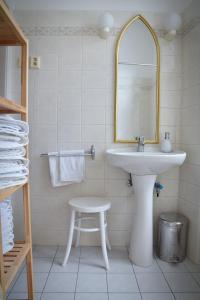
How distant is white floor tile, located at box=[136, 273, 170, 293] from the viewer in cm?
138

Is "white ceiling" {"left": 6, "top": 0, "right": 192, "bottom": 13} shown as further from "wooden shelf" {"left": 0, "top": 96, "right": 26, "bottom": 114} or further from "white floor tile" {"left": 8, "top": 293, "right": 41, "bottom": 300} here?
"white floor tile" {"left": 8, "top": 293, "right": 41, "bottom": 300}

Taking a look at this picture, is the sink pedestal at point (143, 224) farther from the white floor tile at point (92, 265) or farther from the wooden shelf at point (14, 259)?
the wooden shelf at point (14, 259)

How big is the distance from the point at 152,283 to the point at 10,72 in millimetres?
1936

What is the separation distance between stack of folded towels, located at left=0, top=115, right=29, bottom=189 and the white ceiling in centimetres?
131

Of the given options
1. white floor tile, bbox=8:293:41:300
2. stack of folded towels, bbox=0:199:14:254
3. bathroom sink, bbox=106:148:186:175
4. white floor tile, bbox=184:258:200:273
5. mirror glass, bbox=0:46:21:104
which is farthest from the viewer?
mirror glass, bbox=0:46:21:104

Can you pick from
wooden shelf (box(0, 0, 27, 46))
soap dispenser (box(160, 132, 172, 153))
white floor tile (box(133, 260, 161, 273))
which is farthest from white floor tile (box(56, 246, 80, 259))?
wooden shelf (box(0, 0, 27, 46))

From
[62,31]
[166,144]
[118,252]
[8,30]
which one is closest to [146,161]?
[166,144]

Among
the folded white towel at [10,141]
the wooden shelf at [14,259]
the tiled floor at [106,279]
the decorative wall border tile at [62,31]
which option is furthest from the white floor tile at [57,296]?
the decorative wall border tile at [62,31]

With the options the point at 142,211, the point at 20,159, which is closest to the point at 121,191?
the point at 142,211

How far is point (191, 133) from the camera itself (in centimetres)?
172

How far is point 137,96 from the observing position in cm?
185

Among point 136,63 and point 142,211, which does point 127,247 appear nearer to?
point 142,211

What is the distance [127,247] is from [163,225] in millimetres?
410

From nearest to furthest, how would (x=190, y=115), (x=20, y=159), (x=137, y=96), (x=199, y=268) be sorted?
(x=20, y=159)
(x=199, y=268)
(x=190, y=115)
(x=137, y=96)
